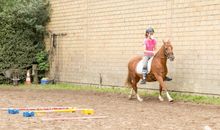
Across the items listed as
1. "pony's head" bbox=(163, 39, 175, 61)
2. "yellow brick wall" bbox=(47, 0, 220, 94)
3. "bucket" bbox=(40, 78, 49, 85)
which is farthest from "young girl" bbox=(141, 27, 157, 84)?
"bucket" bbox=(40, 78, 49, 85)

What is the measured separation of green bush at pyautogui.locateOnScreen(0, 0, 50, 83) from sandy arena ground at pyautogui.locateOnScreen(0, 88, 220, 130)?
5.97 metres

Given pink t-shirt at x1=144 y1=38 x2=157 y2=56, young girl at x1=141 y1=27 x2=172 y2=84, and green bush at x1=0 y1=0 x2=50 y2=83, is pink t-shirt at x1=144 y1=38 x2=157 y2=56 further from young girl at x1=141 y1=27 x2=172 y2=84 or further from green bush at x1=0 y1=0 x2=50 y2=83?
green bush at x1=0 y1=0 x2=50 y2=83

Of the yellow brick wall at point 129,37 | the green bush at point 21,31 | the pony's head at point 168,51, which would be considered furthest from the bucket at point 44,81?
the pony's head at point 168,51

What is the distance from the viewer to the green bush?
2173cm

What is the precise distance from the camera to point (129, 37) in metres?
17.2

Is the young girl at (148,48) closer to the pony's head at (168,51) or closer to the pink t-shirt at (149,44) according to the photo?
the pink t-shirt at (149,44)

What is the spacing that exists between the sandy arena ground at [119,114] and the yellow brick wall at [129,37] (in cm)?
122

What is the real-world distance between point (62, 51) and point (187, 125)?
12.4m

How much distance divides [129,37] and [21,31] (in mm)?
6637

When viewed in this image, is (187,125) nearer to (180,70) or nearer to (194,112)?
(194,112)

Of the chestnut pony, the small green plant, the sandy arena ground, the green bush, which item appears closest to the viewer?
the sandy arena ground

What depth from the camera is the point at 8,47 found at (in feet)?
71.6

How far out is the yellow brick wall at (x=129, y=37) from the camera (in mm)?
14164

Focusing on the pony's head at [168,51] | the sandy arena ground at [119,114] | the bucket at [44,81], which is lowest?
the sandy arena ground at [119,114]
